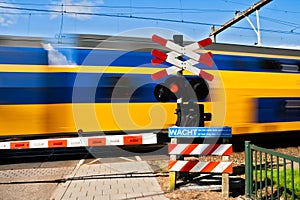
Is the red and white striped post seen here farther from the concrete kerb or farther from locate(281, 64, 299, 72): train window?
locate(281, 64, 299, 72): train window

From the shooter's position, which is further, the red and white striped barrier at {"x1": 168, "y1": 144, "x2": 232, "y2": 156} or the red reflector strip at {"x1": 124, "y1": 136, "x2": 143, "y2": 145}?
the red reflector strip at {"x1": 124, "y1": 136, "x2": 143, "y2": 145}

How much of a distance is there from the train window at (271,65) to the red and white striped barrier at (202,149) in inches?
292

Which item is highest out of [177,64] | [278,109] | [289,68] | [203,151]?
[289,68]

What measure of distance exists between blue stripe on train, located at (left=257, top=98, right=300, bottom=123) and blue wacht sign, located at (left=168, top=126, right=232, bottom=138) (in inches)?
252

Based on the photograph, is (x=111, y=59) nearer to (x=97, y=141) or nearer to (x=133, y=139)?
(x=97, y=141)

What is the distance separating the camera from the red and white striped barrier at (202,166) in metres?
4.61

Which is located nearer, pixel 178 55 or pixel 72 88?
pixel 178 55

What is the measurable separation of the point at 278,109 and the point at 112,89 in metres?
6.78

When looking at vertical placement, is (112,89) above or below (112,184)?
above

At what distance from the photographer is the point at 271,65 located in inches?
429

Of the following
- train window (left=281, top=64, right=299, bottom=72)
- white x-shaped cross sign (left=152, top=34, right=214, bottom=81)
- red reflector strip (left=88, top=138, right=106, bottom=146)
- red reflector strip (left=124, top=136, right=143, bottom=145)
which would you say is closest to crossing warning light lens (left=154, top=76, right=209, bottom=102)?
white x-shaped cross sign (left=152, top=34, right=214, bottom=81)

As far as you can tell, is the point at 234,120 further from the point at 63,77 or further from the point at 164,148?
the point at 63,77

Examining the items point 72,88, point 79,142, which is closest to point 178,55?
point 79,142

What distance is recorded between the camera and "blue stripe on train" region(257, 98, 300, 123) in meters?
10.4
